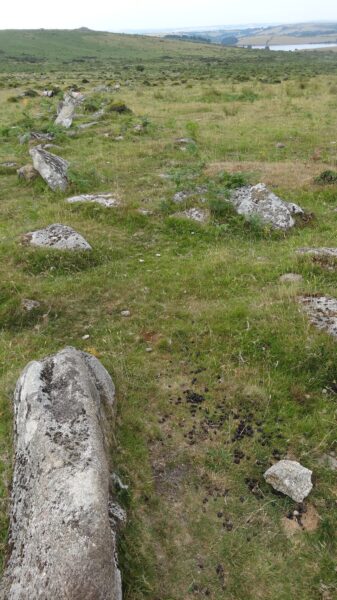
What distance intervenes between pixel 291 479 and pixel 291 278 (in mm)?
4920

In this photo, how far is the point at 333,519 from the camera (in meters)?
5.29

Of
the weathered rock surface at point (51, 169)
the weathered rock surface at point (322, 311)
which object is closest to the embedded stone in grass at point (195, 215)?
the weathered rock surface at point (51, 169)

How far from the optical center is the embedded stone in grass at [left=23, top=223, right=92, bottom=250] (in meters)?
10.9

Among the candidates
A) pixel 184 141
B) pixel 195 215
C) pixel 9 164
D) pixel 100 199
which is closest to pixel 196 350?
pixel 195 215

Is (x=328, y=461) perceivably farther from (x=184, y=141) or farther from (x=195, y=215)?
(x=184, y=141)

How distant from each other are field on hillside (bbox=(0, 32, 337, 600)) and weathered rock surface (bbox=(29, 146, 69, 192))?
376 millimetres

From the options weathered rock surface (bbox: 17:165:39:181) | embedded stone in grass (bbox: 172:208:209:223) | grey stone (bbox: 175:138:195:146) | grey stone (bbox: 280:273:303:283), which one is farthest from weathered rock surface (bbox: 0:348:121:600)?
grey stone (bbox: 175:138:195:146)

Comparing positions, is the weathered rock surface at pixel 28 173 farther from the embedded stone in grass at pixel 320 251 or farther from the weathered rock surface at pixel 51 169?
Result: the embedded stone in grass at pixel 320 251

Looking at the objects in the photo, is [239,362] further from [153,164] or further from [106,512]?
[153,164]

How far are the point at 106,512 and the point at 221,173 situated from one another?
39.8 feet

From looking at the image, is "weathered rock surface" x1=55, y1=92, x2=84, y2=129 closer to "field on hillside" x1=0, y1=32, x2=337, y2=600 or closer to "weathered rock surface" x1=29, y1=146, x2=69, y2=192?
"field on hillside" x1=0, y1=32, x2=337, y2=600

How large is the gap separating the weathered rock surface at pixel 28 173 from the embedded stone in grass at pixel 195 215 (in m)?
5.95

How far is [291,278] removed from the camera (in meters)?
9.62

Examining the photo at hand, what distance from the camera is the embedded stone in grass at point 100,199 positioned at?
13572 millimetres
